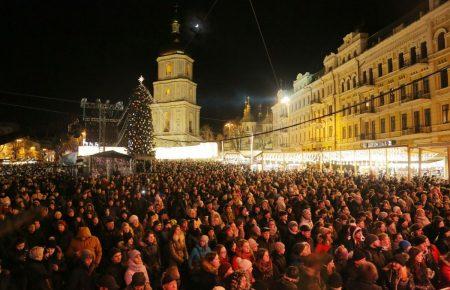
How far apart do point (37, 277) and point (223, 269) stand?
2.78 m

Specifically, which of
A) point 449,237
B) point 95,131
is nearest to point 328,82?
point 95,131

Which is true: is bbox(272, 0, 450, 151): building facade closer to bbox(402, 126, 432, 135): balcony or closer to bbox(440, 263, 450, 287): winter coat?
bbox(402, 126, 432, 135): balcony

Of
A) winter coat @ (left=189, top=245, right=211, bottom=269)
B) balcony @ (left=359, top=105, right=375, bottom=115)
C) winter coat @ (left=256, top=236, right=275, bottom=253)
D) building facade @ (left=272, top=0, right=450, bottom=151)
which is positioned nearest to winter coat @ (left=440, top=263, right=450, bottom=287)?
winter coat @ (left=256, top=236, right=275, bottom=253)

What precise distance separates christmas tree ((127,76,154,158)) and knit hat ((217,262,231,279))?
1328 inches

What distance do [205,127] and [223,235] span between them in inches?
4266

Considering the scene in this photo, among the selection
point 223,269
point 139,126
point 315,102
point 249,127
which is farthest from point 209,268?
point 249,127

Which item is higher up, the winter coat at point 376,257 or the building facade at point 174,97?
the building facade at point 174,97

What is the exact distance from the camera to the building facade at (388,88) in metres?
28.5

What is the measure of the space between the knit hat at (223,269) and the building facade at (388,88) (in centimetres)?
1407

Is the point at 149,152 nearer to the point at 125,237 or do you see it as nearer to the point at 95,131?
the point at 95,131

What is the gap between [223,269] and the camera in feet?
18.8

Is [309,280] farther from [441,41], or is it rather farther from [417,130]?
[417,130]

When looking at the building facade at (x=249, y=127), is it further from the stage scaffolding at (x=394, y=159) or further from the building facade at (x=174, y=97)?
the stage scaffolding at (x=394, y=159)

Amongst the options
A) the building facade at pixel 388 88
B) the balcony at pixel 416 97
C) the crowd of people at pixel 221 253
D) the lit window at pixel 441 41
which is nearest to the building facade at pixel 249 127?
the building facade at pixel 388 88
